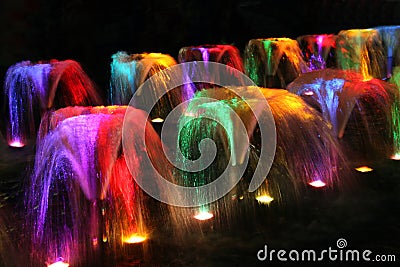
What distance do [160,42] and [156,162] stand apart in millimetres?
12405

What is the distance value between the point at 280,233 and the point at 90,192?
91.0 inches

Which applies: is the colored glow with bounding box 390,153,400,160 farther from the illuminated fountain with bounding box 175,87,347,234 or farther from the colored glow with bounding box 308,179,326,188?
the colored glow with bounding box 308,179,326,188

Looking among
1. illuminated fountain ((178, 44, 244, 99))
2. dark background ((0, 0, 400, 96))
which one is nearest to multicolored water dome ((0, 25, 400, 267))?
illuminated fountain ((178, 44, 244, 99))

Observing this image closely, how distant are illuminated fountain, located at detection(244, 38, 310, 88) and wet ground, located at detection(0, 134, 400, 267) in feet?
29.1

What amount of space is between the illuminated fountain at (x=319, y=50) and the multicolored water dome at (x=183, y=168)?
6530mm

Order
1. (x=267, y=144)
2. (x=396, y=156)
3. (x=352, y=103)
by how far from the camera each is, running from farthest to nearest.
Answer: (x=352, y=103), (x=396, y=156), (x=267, y=144)

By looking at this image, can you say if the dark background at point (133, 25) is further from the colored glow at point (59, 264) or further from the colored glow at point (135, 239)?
the colored glow at point (59, 264)

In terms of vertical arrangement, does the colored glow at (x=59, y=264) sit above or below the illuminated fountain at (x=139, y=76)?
below

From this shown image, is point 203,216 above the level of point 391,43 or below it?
below

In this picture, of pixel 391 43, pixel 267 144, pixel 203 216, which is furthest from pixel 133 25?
pixel 203 216

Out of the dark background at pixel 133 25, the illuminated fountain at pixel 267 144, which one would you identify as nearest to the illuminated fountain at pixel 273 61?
the dark background at pixel 133 25

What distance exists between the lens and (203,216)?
5.70 meters

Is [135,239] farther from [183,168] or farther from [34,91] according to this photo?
[34,91]

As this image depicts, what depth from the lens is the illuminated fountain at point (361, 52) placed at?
15984mm
